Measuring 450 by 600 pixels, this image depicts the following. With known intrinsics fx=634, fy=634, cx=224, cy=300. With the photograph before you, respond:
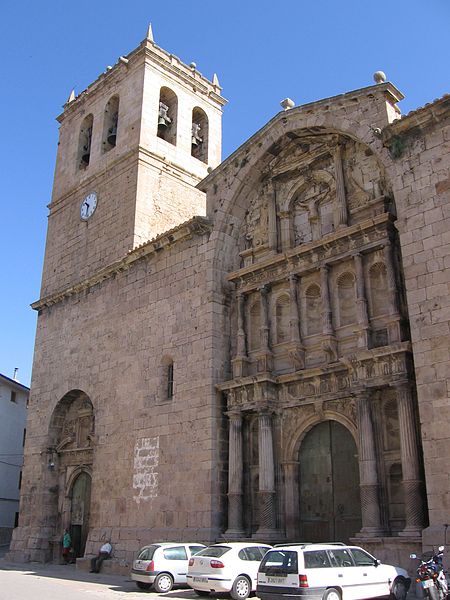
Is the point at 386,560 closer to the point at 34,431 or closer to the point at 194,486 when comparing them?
the point at 194,486

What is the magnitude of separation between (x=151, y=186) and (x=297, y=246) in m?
8.97

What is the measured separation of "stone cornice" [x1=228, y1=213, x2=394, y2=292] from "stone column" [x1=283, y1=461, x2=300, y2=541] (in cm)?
499

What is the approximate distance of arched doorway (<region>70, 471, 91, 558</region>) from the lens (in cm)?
2102

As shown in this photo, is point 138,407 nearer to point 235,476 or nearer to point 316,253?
point 235,476

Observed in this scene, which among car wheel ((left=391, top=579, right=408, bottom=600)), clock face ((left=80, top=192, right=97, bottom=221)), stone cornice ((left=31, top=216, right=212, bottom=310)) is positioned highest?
clock face ((left=80, top=192, right=97, bottom=221))

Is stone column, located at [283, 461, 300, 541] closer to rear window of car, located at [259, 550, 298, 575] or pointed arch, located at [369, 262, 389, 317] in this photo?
pointed arch, located at [369, 262, 389, 317]

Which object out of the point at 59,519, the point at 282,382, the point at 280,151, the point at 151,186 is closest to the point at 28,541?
the point at 59,519

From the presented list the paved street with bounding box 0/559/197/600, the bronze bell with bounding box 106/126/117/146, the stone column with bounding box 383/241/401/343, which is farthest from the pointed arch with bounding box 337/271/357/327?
the bronze bell with bounding box 106/126/117/146

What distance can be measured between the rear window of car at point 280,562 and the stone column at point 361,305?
18.4 feet

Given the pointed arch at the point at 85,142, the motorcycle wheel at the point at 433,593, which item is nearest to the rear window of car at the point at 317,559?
the motorcycle wheel at the point at 433,593

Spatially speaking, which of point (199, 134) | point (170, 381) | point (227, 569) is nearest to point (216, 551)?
point (227, 569)

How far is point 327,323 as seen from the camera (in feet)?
51.2

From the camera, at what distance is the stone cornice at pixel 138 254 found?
18.9m

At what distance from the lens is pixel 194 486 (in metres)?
16.6
